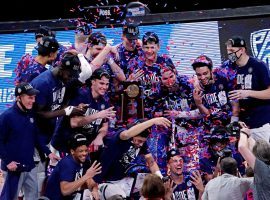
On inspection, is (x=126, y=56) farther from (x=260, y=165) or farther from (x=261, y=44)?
(x=260, y=165)

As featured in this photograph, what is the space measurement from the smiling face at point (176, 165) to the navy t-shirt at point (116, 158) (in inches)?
19.7

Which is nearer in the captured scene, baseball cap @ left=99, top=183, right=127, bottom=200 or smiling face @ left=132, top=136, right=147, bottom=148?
baseball cap @ left=99, top=183, right=127, bottom=200

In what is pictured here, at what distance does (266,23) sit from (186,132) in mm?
2133

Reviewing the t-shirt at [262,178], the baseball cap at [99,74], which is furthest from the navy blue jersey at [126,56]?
the t-shirt at [262,178]

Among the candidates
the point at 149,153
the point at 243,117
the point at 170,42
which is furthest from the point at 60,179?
the point at 170,42

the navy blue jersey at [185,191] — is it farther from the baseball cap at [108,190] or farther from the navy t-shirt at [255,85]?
the navy t-shirt at [255,85]

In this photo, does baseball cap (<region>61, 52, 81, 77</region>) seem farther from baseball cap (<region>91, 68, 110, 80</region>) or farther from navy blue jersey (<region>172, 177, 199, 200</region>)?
navy blue jersey (<region>172, 177, 199, 200</region>)

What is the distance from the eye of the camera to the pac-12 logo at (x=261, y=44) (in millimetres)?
9914

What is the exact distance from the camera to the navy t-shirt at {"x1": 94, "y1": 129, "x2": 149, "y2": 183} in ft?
26.6

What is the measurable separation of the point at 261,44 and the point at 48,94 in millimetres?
3623

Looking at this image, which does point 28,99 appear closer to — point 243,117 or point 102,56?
point 102,56

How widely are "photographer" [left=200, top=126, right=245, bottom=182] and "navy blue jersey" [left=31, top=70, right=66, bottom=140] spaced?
79.1 inches

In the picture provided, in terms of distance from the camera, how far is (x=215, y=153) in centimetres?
859

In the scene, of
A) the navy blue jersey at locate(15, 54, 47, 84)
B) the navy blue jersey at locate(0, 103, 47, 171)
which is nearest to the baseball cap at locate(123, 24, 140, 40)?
the navy blue jersey at locate(15, 54, 47, 84)
